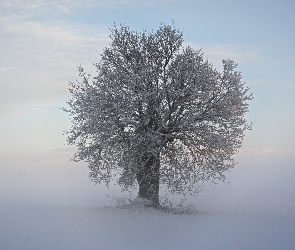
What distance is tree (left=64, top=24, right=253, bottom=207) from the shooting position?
105 ft

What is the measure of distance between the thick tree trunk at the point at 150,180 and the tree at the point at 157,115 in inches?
3.4

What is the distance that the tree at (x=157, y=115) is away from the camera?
32.1 m

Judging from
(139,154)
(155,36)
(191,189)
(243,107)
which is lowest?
(191,189)

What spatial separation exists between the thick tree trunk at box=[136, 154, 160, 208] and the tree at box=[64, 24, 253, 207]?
0.28 feet

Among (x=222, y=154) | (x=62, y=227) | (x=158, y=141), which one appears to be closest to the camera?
(x=62, y=227)

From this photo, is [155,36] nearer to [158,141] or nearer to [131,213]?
[158,141]

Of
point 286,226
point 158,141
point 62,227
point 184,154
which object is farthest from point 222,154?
point 62,227

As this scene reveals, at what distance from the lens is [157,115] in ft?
108

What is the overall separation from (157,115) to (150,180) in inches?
222

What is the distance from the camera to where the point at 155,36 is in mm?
34500

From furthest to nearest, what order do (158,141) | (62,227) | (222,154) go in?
(222,154), (158,141), (62,227)

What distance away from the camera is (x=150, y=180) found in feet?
111

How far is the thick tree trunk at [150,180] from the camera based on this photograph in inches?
1309

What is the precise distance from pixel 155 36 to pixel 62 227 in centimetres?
1773
